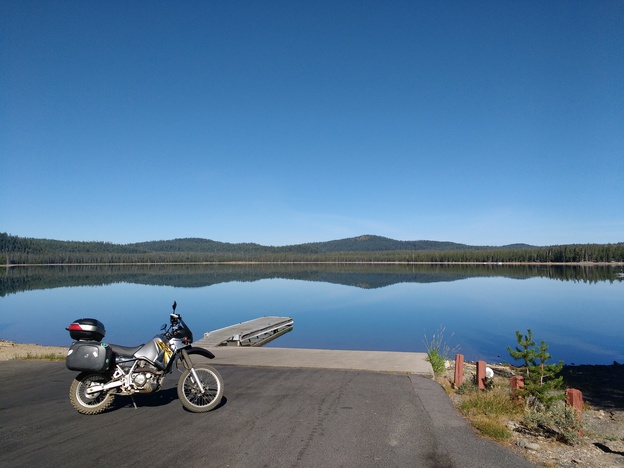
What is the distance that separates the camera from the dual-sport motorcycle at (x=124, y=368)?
6.02 metres

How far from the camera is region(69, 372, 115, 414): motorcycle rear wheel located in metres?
6.11

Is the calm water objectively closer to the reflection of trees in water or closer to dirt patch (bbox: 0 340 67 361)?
dirt patch (bbox: 0 340 67 361)

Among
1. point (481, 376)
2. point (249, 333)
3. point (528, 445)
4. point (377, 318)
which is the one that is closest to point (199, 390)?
point (528, 445)

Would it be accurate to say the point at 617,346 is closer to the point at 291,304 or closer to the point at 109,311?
the point at 291,304

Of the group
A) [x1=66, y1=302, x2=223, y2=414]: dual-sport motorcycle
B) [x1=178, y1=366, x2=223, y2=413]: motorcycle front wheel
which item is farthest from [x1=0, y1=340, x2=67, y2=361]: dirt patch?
[x1=178, y1=366, x2=223, y2=413]: motorcycle front wheel

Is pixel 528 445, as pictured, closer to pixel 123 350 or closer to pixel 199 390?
pixel 199 390

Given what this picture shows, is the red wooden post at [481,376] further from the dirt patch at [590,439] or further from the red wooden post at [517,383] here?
the red wooden post at [517,383]

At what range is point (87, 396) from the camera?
20.4ft

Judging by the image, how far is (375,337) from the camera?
73.1 ft

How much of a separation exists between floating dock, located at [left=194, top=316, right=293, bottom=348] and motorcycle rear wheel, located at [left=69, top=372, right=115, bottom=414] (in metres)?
9.77

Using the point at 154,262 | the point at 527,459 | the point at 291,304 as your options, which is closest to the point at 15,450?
the point at 527,459

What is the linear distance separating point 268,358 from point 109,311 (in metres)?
26.0

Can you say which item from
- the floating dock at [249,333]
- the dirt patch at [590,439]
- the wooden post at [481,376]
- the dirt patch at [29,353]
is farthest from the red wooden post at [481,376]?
the floating dock at [249,333]

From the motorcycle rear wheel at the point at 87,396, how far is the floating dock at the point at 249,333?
977cm
